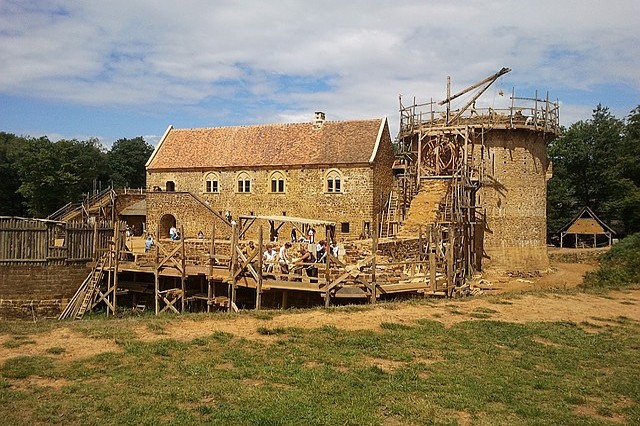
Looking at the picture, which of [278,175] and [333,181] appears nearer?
[333,181]

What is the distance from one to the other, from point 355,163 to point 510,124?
8.95 metres

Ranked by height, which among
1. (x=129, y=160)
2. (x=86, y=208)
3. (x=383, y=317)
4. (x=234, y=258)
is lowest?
(x=383, y=317)

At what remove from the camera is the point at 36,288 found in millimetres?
23750

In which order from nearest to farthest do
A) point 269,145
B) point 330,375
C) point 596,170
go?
point 330,375, point 269,145, point 596,170

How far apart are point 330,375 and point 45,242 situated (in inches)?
721

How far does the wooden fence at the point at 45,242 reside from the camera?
77.7ft

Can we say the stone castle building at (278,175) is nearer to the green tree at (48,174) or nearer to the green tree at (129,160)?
the green tree at (48,174)

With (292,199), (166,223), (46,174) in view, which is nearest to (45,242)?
(166,223)

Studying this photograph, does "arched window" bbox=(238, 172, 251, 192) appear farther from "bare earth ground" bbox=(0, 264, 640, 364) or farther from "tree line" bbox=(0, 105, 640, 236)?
"tree line" bbox=(0, 105, 640, 236)

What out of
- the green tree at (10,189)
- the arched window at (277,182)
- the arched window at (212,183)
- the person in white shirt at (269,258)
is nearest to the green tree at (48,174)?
the green tree at (10,189)

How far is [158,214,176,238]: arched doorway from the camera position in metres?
35.7

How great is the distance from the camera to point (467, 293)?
22.0 m

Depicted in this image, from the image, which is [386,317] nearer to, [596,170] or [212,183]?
[212,183]

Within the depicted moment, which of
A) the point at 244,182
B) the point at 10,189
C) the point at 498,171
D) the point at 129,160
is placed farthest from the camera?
the point at 129,160
